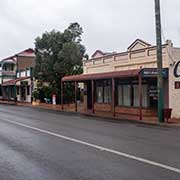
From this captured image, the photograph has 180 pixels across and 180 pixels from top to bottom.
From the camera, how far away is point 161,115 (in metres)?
23.6

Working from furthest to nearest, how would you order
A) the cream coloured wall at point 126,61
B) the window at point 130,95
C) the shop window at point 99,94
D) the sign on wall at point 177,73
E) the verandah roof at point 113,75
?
the shop window at point 99,94, the window at point 130,95, the cream coloured wall at point 126,61, the sign on wall at point 177,73, the verandah roof at point 113,75

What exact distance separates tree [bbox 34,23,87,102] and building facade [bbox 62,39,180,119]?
5.08 meters

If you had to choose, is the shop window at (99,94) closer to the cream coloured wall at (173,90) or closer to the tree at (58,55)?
the tree at (58,55)

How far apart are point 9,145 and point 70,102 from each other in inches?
1356

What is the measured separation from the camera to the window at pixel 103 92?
1383 inches

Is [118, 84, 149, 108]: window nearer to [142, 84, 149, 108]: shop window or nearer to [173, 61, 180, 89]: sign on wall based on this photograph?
[142, 84, 149, 108]: shop window

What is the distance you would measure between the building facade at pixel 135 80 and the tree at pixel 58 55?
5.08 meters

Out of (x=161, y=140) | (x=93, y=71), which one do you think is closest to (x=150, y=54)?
(x=93, y=71)

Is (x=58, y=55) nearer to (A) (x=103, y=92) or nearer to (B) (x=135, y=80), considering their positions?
(A) (x=103, y=92)

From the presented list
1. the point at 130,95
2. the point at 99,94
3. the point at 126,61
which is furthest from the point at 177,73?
the point at 99,94

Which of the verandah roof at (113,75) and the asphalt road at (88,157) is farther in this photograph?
the verandah roof at (113,75)

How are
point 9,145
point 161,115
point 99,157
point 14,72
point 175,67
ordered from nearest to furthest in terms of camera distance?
point 99,157
point 9,145
point 161,115
point 175,67
point 14,72

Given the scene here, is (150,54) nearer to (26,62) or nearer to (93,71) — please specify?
(93,71)

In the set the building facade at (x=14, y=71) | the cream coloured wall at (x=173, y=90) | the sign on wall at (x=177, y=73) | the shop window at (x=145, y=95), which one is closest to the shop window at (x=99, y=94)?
the shop window at (x=145, y=95)
